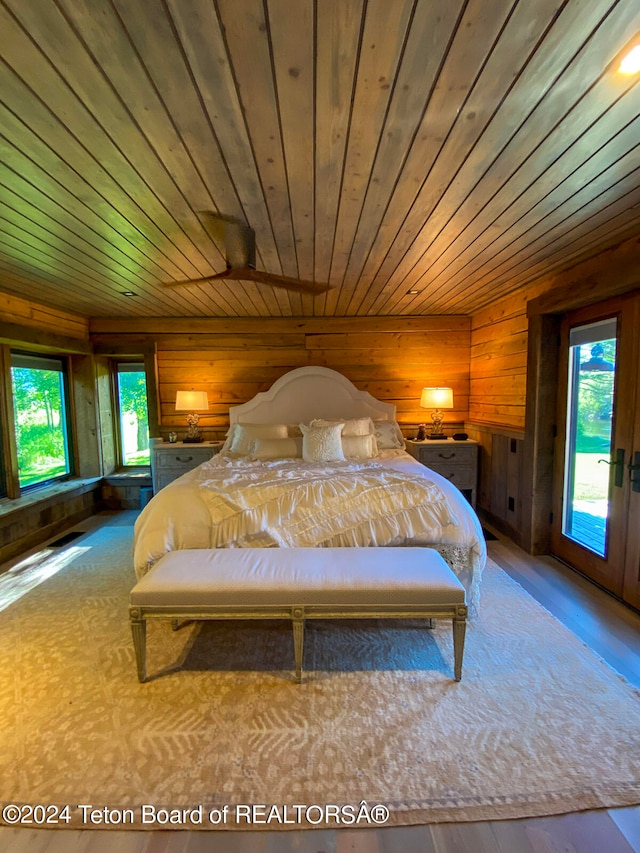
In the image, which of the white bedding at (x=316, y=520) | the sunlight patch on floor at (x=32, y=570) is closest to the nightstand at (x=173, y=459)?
the sunlight patch on floor at (x=32, y=570)

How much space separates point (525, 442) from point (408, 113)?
2.89 metres

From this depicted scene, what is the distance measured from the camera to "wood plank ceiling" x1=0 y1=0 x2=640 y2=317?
3.16ft

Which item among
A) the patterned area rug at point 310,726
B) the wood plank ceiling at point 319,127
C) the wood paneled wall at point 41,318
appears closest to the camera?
the wood plank ceiling at point 319,127

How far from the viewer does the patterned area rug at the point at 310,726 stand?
4.22 ft

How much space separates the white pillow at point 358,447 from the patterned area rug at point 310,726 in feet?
5.49

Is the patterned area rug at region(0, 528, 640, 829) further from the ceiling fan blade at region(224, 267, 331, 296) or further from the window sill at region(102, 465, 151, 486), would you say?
the window sill at region(102, 465, 151, 486)

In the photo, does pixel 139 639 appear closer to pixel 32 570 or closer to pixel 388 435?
pixel 32 570

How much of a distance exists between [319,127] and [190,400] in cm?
338

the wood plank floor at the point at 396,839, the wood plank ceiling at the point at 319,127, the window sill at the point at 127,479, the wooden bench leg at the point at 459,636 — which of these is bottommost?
the wood plank floor at the point at 396,839

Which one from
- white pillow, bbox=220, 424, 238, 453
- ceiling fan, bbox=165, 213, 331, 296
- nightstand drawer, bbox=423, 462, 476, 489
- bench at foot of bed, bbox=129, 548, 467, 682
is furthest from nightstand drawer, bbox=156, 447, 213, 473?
nightstand drawer, bbox=423, 462, 476, 489

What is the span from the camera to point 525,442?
3379 millimetres

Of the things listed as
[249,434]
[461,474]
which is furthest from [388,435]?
[249,434]

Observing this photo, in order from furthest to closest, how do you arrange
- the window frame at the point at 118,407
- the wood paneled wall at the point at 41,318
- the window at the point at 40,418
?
the window frame at the point at 118,407, the window at the point at 40,418, the wood paneled wall at the point at 41,318

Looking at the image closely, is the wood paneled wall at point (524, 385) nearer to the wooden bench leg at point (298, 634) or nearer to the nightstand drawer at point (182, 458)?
the wooden bench leg at point (298, 634)
